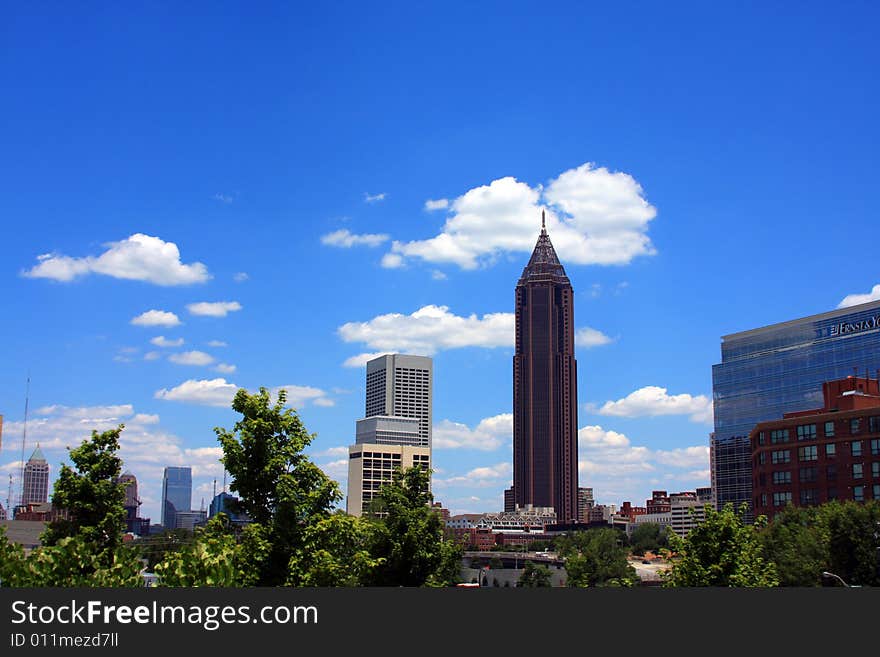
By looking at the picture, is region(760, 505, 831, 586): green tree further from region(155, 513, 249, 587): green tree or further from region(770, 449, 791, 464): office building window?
region(155, 513, 249, 587): green tree

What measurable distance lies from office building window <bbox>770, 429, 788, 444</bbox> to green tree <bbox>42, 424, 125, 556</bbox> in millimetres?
96604

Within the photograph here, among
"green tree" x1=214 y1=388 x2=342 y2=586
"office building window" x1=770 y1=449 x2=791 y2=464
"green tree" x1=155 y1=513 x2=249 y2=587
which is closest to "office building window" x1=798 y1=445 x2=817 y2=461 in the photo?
"office building window" x1=770 y1=449 x2=791 y2=464

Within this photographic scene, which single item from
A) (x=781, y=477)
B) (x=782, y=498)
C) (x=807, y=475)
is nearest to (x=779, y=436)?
(x=781, y=477)

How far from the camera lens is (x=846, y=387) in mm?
118188

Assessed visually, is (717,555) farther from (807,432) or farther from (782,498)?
(782,498)

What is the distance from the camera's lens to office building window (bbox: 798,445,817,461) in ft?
361

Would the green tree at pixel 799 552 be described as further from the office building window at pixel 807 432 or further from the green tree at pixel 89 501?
the green tree at pixel 89 501

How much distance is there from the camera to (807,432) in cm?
11119

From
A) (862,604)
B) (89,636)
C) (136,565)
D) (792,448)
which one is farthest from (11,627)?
(792,448)

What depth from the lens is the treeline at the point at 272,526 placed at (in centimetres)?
3141

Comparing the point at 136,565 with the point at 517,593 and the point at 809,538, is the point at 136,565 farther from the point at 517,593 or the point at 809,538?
the point at 809,538

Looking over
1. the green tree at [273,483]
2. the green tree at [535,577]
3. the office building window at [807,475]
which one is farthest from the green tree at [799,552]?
the green tree at [535,577]

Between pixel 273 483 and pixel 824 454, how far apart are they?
92407 mm

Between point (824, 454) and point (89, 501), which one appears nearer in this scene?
point (89, 501)
